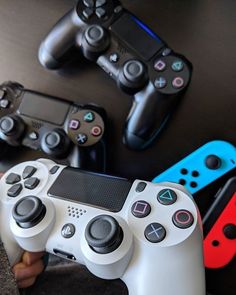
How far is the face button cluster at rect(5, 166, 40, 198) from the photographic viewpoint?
1.59 ft

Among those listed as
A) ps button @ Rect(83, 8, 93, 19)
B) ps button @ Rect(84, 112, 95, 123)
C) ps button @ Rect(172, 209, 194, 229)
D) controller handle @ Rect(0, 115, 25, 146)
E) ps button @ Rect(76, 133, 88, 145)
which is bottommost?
controller handle @ Rect(0, 115, 25, 146)

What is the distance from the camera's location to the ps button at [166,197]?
45 cm

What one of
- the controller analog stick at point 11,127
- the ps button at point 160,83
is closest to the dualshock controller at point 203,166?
the ps button at point 160,83

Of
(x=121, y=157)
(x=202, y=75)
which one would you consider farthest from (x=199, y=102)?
(x=121, y=157)

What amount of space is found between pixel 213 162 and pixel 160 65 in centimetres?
15

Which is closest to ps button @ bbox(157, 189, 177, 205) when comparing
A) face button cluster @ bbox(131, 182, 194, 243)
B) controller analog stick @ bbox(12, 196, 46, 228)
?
face button cluster @ bbox(131, 182, 194, 243)

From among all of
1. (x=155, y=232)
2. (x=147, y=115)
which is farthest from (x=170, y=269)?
(x=147, y=115)

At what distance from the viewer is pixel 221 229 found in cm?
59

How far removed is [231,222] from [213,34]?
295mm

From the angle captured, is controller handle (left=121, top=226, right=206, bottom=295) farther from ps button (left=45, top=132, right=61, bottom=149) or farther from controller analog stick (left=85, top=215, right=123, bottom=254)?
ps button (left=45, top=132, right=61, bottom=149)

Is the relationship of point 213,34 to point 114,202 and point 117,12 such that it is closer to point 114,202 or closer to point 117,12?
point 117,12

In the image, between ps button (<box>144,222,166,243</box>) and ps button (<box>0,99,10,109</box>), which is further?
ps button (<box>0,99,10,109</box>)

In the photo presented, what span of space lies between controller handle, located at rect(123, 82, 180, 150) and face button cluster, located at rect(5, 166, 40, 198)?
0.59ft

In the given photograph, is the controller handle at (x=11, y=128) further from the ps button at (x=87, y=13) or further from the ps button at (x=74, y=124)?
the ps button at (x=87, y=13)
